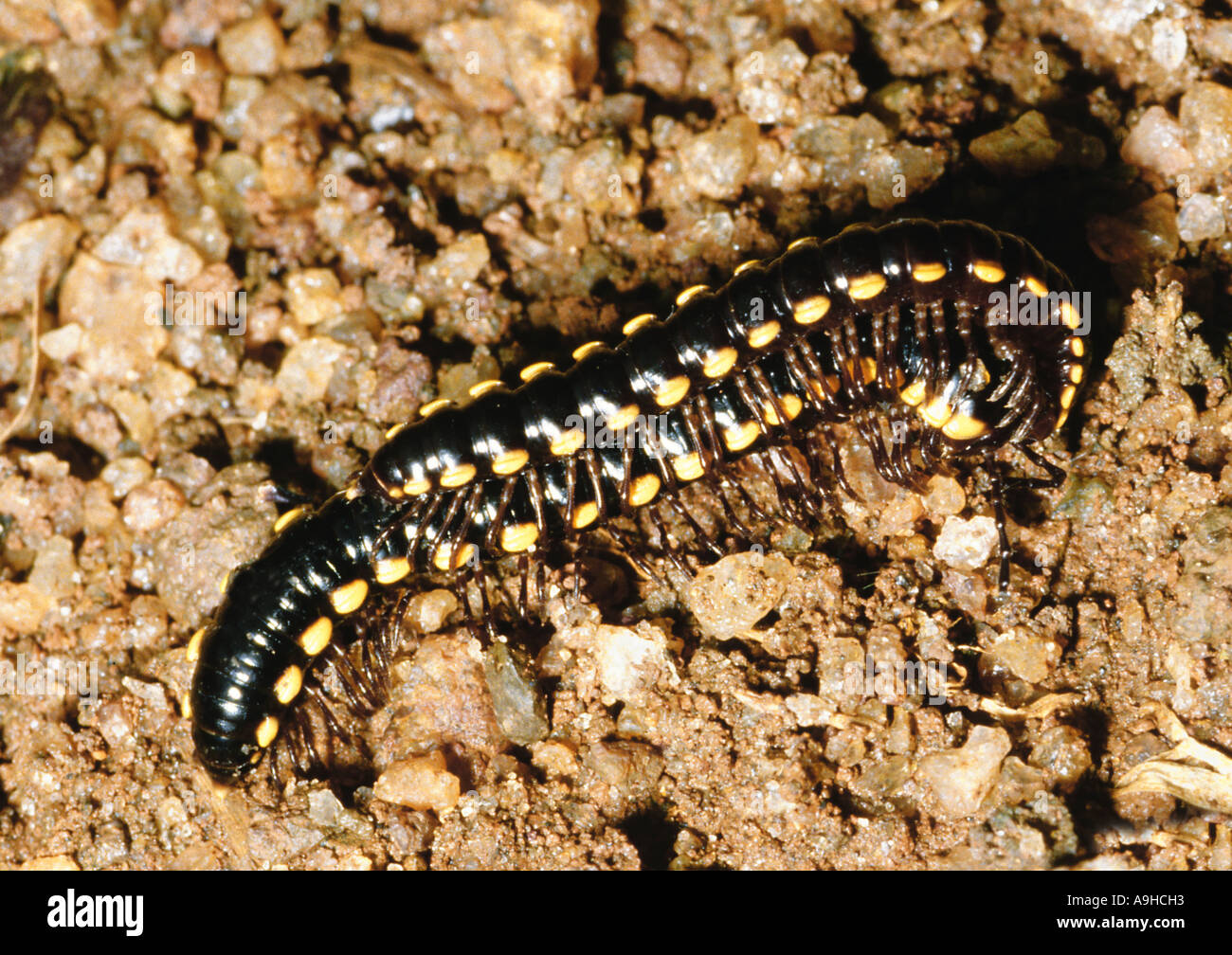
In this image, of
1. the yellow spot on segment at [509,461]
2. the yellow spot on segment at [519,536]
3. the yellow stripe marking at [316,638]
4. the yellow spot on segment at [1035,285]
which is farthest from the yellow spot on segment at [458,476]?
the yellow spot on segment at [1035,285]

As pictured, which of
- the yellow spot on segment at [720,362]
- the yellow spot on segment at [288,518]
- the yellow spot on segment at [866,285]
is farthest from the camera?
the yellow spot on segment at [288,518]

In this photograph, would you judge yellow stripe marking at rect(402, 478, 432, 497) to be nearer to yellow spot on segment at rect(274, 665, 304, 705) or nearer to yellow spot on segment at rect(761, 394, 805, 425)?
yellow spot on segment at rect(274, 665, 304, 705)

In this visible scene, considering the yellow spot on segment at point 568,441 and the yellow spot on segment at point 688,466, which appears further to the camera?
the yellow spot on segment at point 688,466

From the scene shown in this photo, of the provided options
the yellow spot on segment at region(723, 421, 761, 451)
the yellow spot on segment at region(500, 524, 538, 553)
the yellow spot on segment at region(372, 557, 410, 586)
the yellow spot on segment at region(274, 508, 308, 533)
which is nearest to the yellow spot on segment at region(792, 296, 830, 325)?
the yellow spot on segment at region(723, 421, 761, 451)

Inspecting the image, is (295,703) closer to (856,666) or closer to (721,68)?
(856,666)

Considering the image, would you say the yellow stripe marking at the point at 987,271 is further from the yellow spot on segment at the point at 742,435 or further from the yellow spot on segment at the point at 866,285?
the yellow spot on segment at the point at 742,435

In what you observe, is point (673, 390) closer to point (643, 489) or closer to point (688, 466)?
point (688, 466)

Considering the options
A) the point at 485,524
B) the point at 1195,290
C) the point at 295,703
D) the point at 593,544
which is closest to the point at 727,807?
the point at 593,544

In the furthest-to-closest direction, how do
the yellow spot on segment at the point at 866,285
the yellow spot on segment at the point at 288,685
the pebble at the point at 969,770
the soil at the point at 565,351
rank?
the yellow spot on segment at the point at 288,685 → the yellow spot on segment at the point at 866,285 → the soil at the point at 565,351 → the pebble at the point at 969,770
